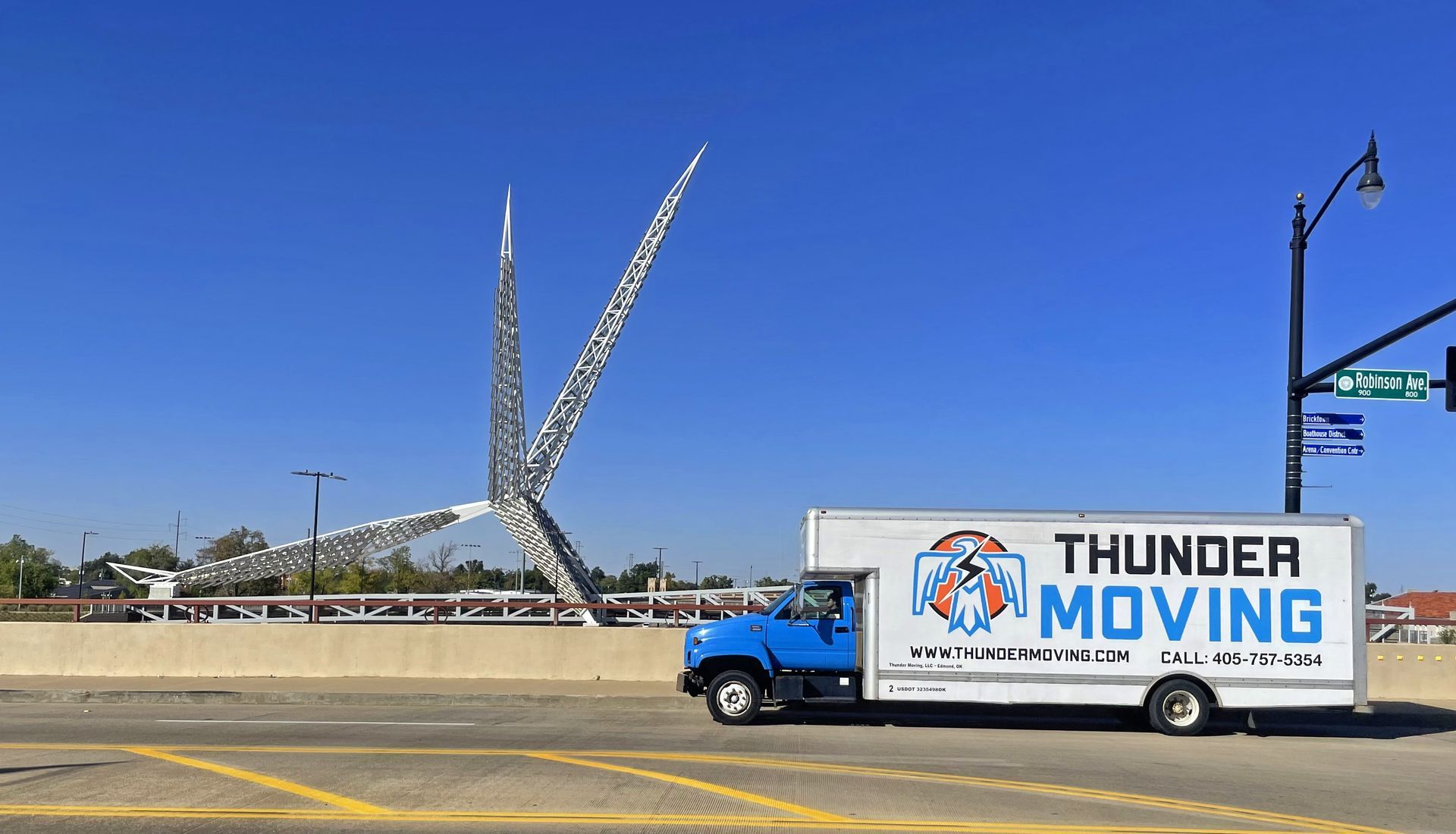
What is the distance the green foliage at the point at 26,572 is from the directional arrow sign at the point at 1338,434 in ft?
367

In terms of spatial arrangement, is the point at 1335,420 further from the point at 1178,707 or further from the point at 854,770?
the point at 854,770

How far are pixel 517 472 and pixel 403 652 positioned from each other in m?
48.9

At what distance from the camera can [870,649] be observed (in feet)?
47.5

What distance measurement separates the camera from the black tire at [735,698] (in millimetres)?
14727

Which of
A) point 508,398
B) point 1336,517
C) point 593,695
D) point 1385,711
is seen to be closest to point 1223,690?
point 1336,517

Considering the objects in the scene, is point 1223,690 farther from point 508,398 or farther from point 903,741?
point 508,398

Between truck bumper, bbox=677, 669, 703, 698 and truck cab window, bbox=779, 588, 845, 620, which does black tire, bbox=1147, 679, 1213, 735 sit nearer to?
truck cab window, bbox=779, 588, 845, 620

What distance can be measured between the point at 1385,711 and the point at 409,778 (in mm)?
14021

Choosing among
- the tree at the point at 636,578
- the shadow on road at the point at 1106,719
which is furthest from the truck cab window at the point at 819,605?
the tree at the point at 636,578

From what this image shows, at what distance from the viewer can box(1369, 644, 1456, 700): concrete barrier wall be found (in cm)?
1789

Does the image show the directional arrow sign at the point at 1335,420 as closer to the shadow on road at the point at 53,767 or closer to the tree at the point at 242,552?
the shadow on road at the point at 53,767

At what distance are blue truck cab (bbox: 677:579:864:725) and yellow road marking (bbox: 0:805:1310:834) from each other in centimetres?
600

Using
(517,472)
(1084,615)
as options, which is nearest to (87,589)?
(517,472)

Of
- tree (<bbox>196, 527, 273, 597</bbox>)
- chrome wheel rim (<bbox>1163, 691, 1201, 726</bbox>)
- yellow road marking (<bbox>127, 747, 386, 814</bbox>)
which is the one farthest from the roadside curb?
tree (<bbox>196, 527, 273, 597</bbox>)
